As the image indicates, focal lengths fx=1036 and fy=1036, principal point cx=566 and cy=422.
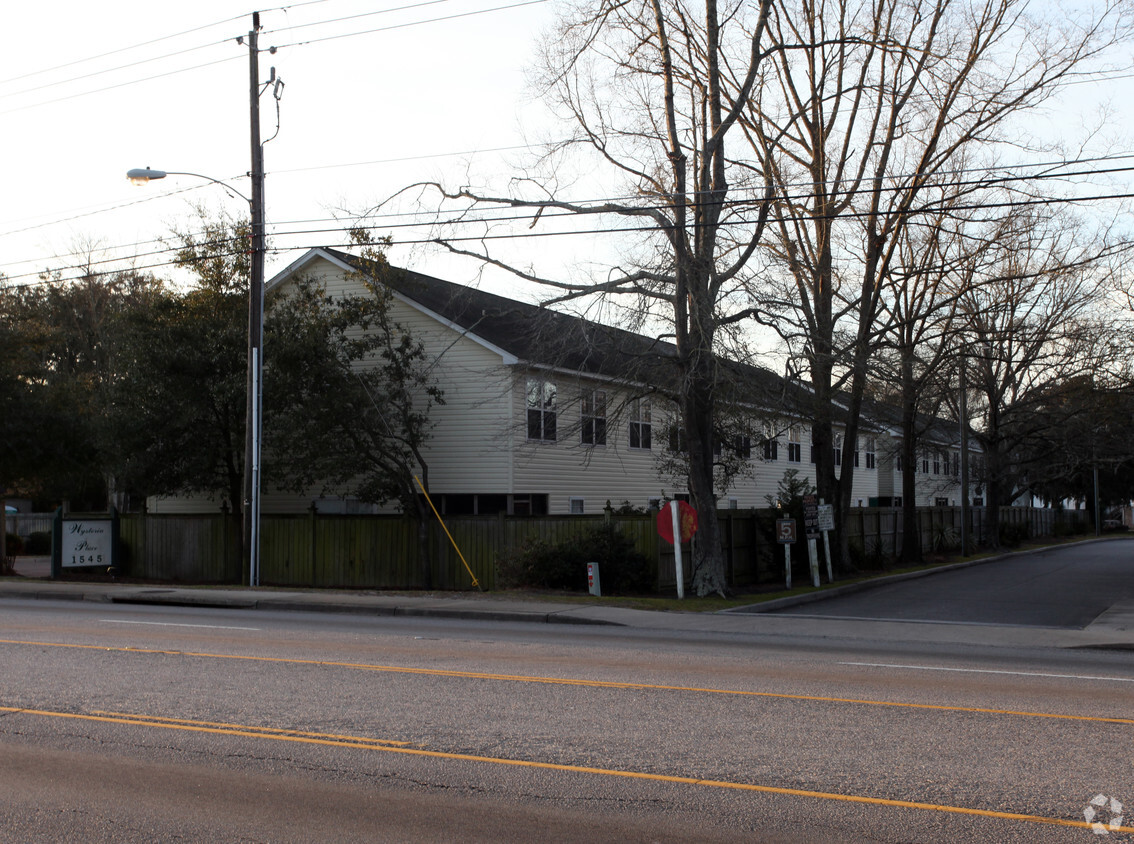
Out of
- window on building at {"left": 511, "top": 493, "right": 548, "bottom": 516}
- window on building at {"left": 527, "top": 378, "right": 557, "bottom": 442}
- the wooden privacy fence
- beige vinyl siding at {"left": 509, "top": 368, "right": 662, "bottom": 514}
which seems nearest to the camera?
the wooden privacy fence

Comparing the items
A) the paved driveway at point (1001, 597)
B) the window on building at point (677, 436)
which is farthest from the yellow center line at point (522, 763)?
→ the window on building at point (677, 436)

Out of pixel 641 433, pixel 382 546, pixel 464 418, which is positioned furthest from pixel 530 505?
pixel 641 433

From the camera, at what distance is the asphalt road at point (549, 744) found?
5.53 metres

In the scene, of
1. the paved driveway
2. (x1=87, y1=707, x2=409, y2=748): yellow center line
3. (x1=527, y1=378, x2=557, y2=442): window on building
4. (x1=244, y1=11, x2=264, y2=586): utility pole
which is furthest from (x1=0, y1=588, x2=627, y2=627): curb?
(x1=87, y1=707, x2=409, y2=748): yellow center line

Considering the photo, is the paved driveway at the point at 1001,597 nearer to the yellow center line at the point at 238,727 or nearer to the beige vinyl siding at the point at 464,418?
the beige vinyl siding at the point at 464,418

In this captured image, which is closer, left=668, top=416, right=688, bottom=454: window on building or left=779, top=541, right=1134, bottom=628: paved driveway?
left=779, top=541, right=1134, bottom=628: paved driveway

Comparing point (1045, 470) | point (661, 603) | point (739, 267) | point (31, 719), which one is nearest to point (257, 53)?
point (739, 267)

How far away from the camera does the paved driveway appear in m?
18.7

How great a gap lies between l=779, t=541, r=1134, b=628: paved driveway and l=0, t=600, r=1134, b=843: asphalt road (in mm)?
6641

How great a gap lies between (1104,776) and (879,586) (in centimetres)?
2028

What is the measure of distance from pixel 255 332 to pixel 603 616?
10.8m

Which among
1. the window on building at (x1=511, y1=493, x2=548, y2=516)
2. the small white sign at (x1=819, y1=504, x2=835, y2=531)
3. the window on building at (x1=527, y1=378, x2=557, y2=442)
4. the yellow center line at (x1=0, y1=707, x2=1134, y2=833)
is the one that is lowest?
the yellow center line at (x1=0, y1=707, x2=1134, y2=833)

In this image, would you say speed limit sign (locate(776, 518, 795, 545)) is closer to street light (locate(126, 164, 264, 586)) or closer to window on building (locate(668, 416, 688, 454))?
window on building (locate(668, 416, 688, 454))

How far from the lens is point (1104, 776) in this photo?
250 inches
